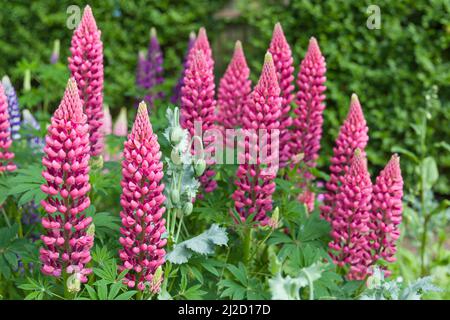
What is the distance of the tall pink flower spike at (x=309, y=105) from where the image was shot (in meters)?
3.30

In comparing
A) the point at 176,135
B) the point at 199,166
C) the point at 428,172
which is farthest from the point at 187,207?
the point at 428,172

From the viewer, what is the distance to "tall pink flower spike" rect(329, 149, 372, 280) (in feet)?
9.48

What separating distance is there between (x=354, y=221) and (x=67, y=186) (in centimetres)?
A: 135

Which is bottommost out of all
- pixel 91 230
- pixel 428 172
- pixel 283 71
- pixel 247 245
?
pixel 247 245

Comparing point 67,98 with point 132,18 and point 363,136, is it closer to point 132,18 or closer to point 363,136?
point 363,136

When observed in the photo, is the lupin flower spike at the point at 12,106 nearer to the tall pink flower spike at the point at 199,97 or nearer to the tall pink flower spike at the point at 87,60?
the tall pink flower spike at the point at 87,60

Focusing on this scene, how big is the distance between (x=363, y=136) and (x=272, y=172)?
0.56 m

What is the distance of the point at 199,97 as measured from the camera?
3037 mm

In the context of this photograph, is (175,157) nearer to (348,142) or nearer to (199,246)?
(199,246)

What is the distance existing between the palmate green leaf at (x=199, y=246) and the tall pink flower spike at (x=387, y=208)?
0.79 meters

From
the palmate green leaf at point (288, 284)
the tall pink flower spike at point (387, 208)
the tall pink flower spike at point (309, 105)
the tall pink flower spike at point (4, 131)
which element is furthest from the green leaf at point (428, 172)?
the tall pink flower spike at point (4, 131)
